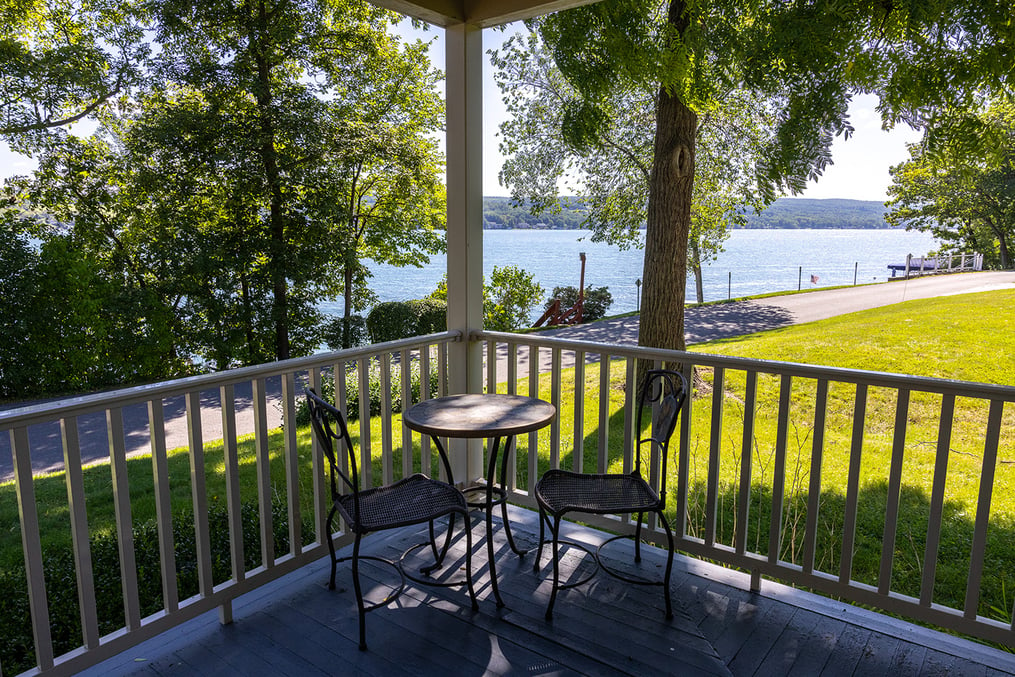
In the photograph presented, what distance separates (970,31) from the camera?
3.10 metres

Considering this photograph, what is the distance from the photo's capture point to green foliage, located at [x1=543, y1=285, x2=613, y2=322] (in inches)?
514

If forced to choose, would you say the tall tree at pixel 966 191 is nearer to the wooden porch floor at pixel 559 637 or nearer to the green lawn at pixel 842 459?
the green lawn at pixel 842 459

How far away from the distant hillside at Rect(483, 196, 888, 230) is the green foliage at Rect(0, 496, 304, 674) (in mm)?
3169

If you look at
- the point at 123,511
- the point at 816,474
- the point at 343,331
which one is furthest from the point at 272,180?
the point at 816,474

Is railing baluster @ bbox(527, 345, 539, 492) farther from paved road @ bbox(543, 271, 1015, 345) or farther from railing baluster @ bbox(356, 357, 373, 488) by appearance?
paved road @ bbox(543, 271, 1015, 345)

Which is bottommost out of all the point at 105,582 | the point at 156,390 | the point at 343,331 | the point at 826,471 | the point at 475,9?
the point at 826,471

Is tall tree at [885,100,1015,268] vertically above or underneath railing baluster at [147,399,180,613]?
above

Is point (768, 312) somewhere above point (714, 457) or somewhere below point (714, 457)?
below

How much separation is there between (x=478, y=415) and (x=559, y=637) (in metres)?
0.89

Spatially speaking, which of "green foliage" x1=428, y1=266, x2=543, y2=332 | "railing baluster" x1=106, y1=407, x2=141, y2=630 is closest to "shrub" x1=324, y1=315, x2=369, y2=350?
"green foliage" x1=428, y1=266, x2=543, y2=332

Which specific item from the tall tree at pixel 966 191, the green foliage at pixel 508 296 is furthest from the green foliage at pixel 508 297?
the tall tree at pixel 966 191

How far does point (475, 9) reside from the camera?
3.13m

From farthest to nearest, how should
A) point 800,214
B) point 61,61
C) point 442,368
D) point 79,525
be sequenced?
point 61,61, point 800,214, point 442,368, point 79,525

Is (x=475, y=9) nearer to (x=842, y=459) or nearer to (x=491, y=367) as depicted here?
(x=491, y=367)
